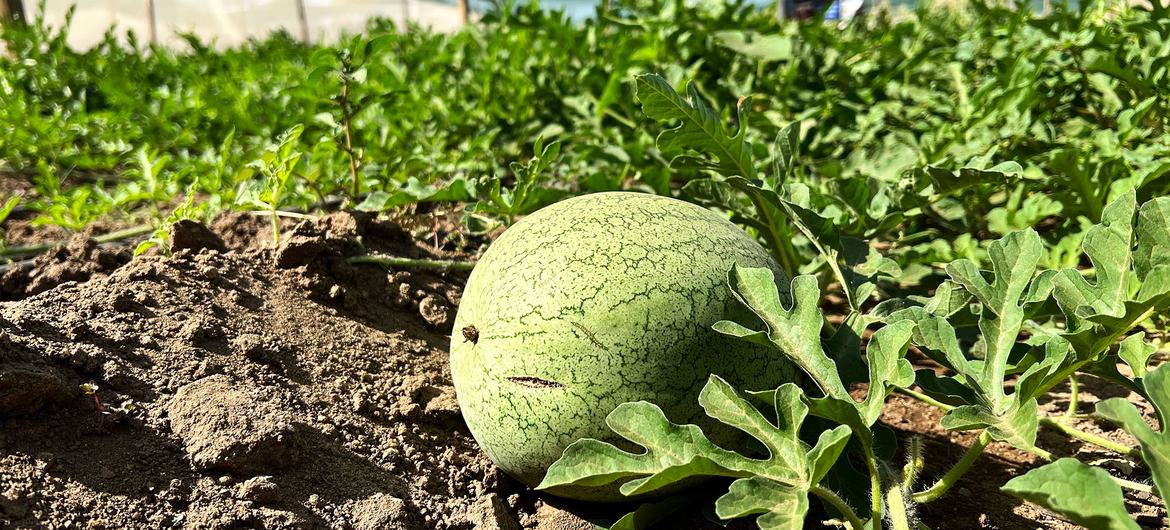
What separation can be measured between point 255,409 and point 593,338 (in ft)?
2.75

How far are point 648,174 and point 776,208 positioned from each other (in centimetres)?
64

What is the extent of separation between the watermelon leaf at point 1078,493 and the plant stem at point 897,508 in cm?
39

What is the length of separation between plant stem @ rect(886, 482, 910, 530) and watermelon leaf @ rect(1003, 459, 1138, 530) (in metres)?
0.39

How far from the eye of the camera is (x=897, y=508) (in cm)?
175

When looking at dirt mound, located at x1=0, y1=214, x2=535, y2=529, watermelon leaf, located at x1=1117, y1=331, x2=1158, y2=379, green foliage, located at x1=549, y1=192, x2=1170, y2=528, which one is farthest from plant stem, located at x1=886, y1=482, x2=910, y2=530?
dirt mound, located at x1=0, y1=214, x2=535, y2=529

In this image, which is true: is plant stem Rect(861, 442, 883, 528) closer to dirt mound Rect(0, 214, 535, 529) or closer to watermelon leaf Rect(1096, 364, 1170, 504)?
watermelon leaf Rect(1096, 364, 1170, 504)

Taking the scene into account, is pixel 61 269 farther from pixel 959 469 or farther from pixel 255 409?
pixel 959 469

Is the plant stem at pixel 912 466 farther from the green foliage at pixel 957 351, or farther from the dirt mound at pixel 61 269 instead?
the dirt mound at pixel 61 269

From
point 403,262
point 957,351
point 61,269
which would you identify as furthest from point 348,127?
point 957,351

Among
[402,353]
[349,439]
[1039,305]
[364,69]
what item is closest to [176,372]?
[349,439]

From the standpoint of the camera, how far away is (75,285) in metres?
2.42

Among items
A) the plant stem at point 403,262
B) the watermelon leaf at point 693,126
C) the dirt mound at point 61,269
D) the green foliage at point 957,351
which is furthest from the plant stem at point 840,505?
the dirt mound at point 61,269

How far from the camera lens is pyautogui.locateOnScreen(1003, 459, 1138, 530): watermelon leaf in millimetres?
1327

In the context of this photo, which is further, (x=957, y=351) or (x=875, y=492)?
(x=957, y=351)
